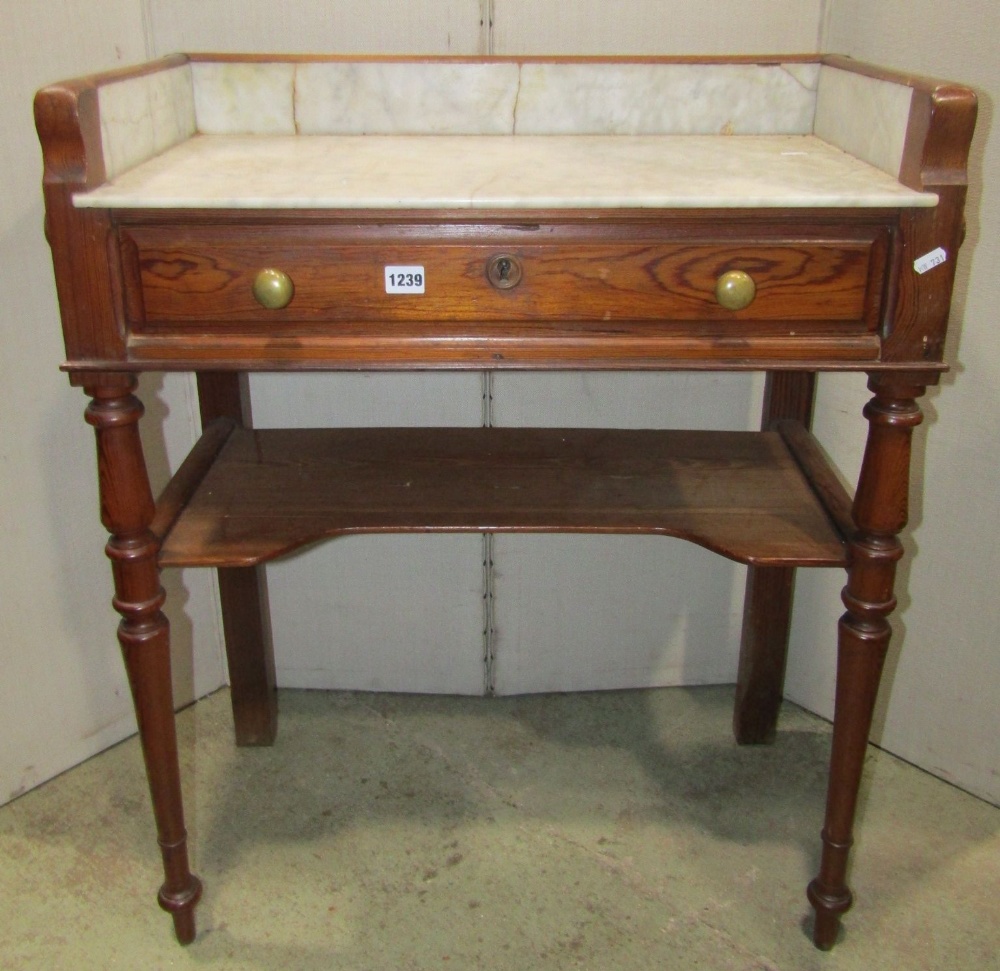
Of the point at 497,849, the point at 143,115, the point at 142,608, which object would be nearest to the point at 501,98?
the point at 143,115

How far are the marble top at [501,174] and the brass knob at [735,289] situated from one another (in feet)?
0.24

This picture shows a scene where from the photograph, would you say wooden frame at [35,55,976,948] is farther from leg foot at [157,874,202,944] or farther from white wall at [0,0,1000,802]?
white wall at [0,0,1000,802]

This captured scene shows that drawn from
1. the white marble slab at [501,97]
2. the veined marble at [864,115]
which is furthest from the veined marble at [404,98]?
the veined marble at [864,115]

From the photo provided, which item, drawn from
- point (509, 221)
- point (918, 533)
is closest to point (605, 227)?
point (509, 221)

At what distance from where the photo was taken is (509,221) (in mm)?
1082

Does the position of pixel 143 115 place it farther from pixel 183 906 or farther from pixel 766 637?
pixel 766 637

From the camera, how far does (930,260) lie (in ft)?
3.56

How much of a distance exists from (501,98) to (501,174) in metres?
0.36

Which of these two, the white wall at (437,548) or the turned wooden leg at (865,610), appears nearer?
the turned wooden leg at (865,610)

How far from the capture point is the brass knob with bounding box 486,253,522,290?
3.60 feet

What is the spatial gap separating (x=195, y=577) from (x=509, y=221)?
39.6 inches

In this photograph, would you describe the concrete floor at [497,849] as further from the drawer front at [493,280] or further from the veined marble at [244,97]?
the veined marble at [244,97]

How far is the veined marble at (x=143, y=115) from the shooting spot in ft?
3.72

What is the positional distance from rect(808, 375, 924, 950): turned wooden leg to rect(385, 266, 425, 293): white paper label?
0.50 meters
